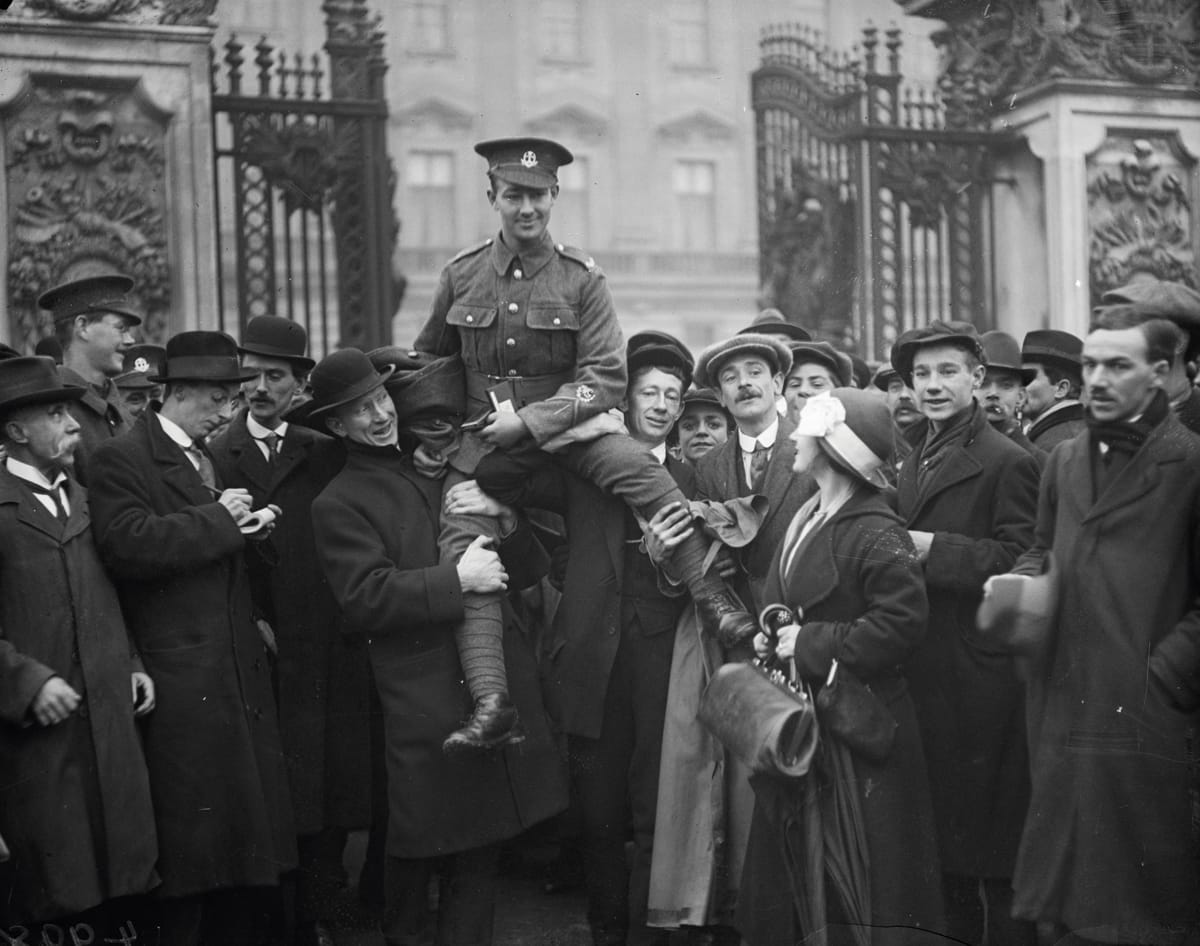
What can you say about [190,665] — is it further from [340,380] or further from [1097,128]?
[1097,128]

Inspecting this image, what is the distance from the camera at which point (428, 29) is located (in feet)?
85.8

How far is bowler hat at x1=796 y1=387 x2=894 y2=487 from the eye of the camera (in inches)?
177

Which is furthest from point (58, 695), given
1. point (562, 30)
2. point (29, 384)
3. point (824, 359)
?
point (562, 30)

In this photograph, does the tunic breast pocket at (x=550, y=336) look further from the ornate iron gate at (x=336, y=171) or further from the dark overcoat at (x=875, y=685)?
the ornate iron gate at (x=336, y=171)

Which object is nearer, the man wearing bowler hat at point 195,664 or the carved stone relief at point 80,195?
the man wearing bowler hat at point 195,664

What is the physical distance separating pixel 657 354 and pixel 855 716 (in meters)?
1.87

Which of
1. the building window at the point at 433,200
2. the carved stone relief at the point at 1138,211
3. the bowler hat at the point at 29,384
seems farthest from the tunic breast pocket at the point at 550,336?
the building window at the point at 433,200

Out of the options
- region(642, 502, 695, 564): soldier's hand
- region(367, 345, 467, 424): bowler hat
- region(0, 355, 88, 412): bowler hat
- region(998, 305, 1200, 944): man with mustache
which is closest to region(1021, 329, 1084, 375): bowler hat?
region(998, 305, 1200, 944): man with mustache

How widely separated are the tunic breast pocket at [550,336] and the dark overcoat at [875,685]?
1258 millimetres

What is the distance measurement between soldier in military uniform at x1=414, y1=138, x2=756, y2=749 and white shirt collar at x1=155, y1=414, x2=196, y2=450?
950mm

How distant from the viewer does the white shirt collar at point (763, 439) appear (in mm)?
5320

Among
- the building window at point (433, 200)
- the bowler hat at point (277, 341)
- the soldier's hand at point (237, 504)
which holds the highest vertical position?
the building window at point (433, 200)

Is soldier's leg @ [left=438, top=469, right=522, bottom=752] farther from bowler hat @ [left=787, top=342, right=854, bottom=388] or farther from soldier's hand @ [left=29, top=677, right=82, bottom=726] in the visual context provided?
bowler hat @ [left=787, top=342, right=854, bottom=388]

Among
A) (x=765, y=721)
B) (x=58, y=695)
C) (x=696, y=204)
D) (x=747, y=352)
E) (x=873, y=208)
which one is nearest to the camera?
(x=765, y=721)
